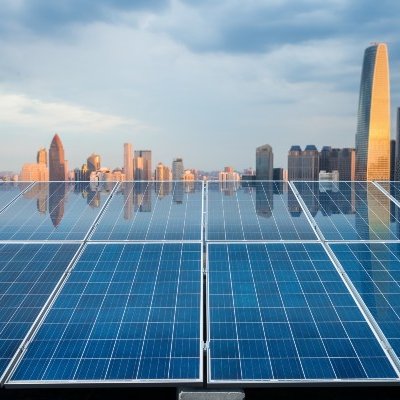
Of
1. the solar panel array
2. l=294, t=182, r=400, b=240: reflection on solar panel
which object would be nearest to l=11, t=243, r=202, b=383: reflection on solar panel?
the solar panel array

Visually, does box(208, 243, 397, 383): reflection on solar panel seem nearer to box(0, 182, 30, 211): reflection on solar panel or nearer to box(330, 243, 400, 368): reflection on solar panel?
box(330, 243, 400, 368): reflection on solar panel

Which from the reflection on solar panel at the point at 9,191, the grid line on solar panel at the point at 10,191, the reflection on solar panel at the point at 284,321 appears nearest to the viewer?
the reflection on solar panel at the point at 284,321

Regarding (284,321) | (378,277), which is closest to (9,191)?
(284,321)

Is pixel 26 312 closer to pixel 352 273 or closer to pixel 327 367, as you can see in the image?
pixel 327 367

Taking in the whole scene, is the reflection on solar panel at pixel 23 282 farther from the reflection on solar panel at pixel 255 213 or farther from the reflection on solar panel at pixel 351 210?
the reflection on solar panel at pixel 351 210

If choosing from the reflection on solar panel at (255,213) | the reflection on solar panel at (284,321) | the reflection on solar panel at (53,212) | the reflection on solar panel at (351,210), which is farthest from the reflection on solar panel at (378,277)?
the reflection on solar panel at (53,212)

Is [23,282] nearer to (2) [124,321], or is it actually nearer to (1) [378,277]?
(2) [124,321]
